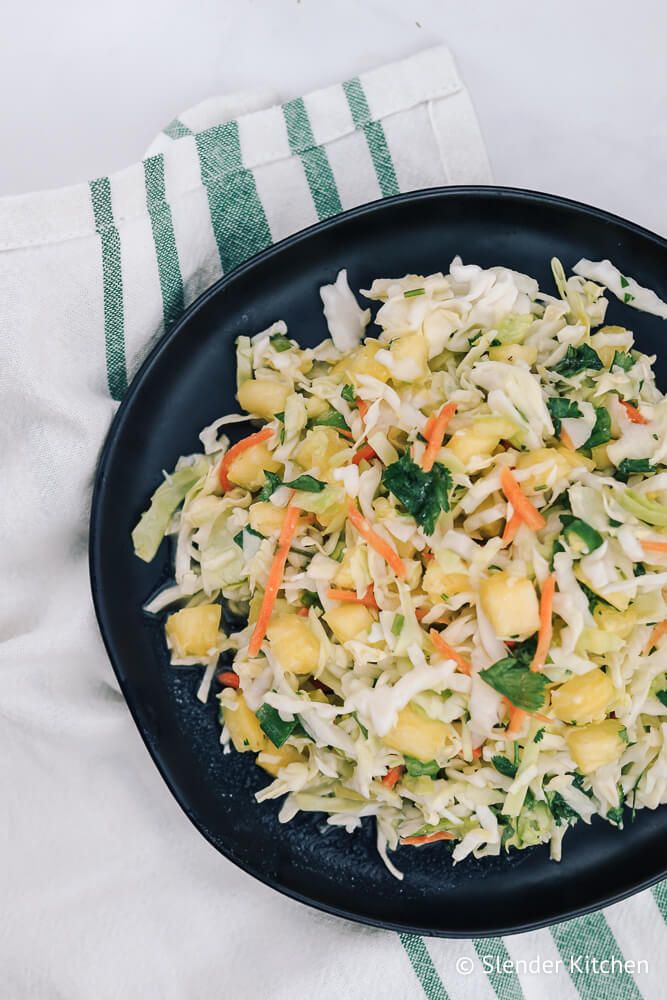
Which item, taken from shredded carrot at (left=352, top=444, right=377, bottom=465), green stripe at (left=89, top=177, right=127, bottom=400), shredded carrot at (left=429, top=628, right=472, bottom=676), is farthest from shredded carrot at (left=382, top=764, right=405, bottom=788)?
green stripe at (left=89, top=177, right=127, bottom=400)

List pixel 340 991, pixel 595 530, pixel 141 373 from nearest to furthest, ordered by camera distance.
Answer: pixel 595 530 < pixel 141 373 < pixel 340 991

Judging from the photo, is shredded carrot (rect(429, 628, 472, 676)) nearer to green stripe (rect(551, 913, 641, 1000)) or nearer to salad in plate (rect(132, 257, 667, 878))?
salad in plate (rect(132, 257, 667, 878))

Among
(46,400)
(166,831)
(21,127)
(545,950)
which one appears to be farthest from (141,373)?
(545,950)

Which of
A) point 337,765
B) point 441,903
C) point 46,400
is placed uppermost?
point 46,400

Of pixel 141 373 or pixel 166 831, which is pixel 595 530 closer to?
pixel 141 373

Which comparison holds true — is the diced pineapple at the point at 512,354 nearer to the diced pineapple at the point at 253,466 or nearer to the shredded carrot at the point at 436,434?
the shredded carrot at the point at 436,434

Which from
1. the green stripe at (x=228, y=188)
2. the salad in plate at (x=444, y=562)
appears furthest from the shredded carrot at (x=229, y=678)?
the green stripe at (x=228, y=188)

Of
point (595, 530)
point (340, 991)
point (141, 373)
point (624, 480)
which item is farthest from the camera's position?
point (340, 991)

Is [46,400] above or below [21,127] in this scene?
below
